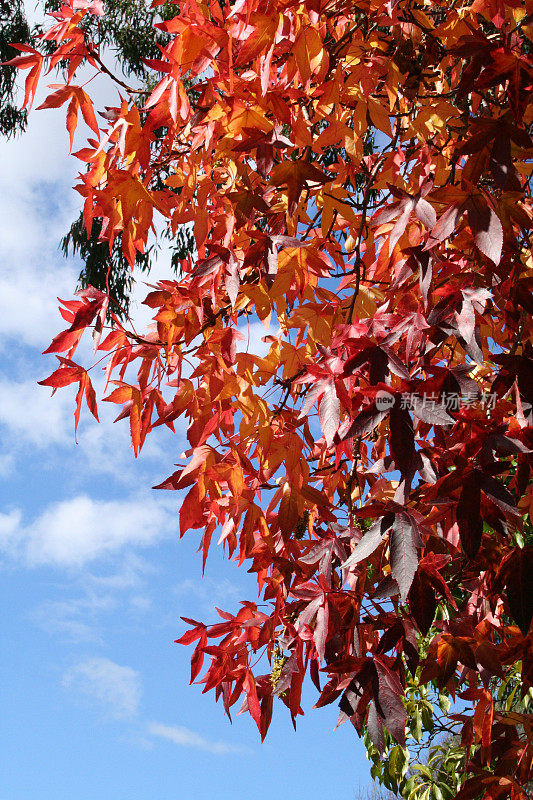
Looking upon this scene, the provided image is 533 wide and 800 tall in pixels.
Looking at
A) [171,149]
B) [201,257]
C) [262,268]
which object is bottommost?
[262,268]

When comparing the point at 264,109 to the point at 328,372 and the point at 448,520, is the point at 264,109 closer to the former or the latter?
the point at 328,372

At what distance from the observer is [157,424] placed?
3.78 ft

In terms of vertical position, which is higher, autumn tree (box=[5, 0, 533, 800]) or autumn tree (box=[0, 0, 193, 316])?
autumn tree (box=[0, 0, 193, 316])

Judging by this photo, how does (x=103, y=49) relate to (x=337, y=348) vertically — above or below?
above

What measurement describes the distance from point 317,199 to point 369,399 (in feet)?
1.97

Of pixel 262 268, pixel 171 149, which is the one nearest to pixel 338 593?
pixel 262 268

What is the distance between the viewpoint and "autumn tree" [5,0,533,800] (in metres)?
0.90

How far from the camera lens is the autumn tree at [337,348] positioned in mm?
898

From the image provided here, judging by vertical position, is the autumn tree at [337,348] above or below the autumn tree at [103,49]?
below

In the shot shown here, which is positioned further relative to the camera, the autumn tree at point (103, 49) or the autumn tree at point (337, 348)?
the autumn tree at point (103, 49)

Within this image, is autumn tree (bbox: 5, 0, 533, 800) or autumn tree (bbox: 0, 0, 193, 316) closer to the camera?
autumn tree (bbox: 5, 0, 533, 800)

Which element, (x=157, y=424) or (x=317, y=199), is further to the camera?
(x=317, y=199)

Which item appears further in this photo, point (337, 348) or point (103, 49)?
point (103, 49)

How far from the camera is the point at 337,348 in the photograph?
100cm
